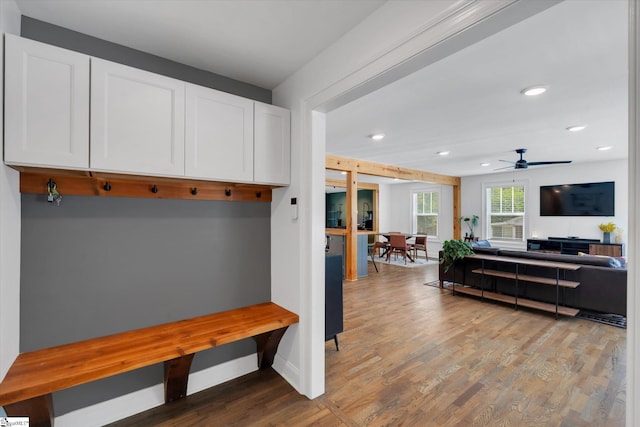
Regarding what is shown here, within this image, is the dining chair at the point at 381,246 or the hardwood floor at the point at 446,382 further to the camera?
the dining chair at the point at 381,246

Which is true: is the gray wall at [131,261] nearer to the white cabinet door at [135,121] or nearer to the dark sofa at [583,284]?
the white cabinet door at [135,121]

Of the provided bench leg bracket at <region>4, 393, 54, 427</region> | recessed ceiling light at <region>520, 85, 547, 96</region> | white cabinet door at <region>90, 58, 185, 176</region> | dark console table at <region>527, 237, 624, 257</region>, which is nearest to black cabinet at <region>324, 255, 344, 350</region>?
white cabinet door at <region>90, 58, 185, 176</region>

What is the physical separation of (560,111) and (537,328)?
2533 mm

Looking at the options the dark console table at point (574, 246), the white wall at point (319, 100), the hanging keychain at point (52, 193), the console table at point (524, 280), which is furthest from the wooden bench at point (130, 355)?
the dark console table at point (574, 246)

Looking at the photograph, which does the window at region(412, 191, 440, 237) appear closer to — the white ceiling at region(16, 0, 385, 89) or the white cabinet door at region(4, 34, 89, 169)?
the white ceiling at region(16, 0, 385, 89)

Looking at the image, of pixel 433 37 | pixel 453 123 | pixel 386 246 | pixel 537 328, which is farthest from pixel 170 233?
pixel 386 246

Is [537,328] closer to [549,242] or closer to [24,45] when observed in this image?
[549,242]

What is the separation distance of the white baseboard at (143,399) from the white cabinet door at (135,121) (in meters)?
1.52

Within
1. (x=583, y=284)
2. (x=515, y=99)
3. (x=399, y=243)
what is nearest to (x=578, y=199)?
(x=583, y=284)

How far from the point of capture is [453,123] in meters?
3.65

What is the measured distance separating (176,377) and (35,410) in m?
0.70

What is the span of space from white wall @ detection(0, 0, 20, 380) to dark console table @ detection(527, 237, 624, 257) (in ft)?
27.9

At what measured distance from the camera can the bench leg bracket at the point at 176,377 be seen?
188 cm

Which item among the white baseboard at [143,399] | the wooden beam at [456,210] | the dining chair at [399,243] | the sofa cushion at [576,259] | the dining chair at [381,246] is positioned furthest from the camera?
the wooden beam at [456,210]
